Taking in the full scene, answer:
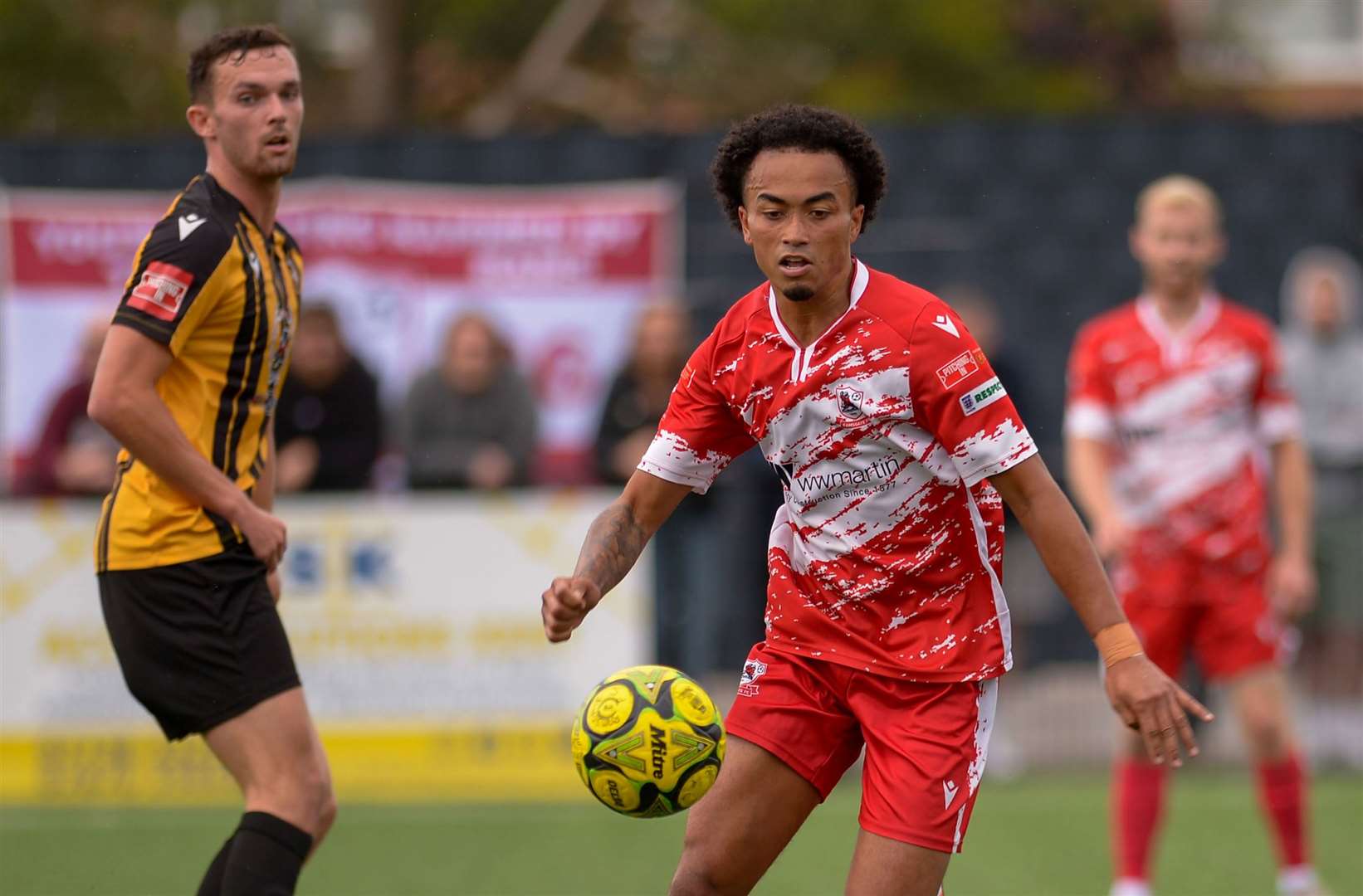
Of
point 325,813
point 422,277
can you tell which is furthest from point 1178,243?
point 422,277

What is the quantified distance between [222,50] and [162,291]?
740 millimetres

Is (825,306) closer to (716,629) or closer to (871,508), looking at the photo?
(871,508)

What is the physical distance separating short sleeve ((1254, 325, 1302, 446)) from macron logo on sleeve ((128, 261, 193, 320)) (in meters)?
3.96

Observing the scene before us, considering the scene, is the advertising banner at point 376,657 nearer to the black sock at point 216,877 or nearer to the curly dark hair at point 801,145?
the black sock at point 216,877

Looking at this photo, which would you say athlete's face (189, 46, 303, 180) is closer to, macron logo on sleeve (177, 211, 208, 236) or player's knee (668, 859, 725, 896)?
macron logo on sleeve (177, 211, 208, 236)

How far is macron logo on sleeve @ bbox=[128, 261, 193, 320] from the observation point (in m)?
4.57

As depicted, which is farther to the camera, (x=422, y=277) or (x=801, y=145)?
(x=422, y=277)

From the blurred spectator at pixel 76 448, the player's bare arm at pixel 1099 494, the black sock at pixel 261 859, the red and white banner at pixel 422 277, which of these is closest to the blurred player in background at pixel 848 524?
the black sock at pixel 261 859

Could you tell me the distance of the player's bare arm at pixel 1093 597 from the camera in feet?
13.0

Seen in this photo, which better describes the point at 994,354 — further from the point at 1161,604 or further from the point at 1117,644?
the point at 1117,644

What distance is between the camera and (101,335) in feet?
30.8

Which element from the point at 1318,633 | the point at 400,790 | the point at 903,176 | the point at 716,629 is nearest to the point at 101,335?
the point at 400,790

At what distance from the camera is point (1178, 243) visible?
669 centimetres

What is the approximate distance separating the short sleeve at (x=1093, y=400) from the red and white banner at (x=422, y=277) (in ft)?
16.0
